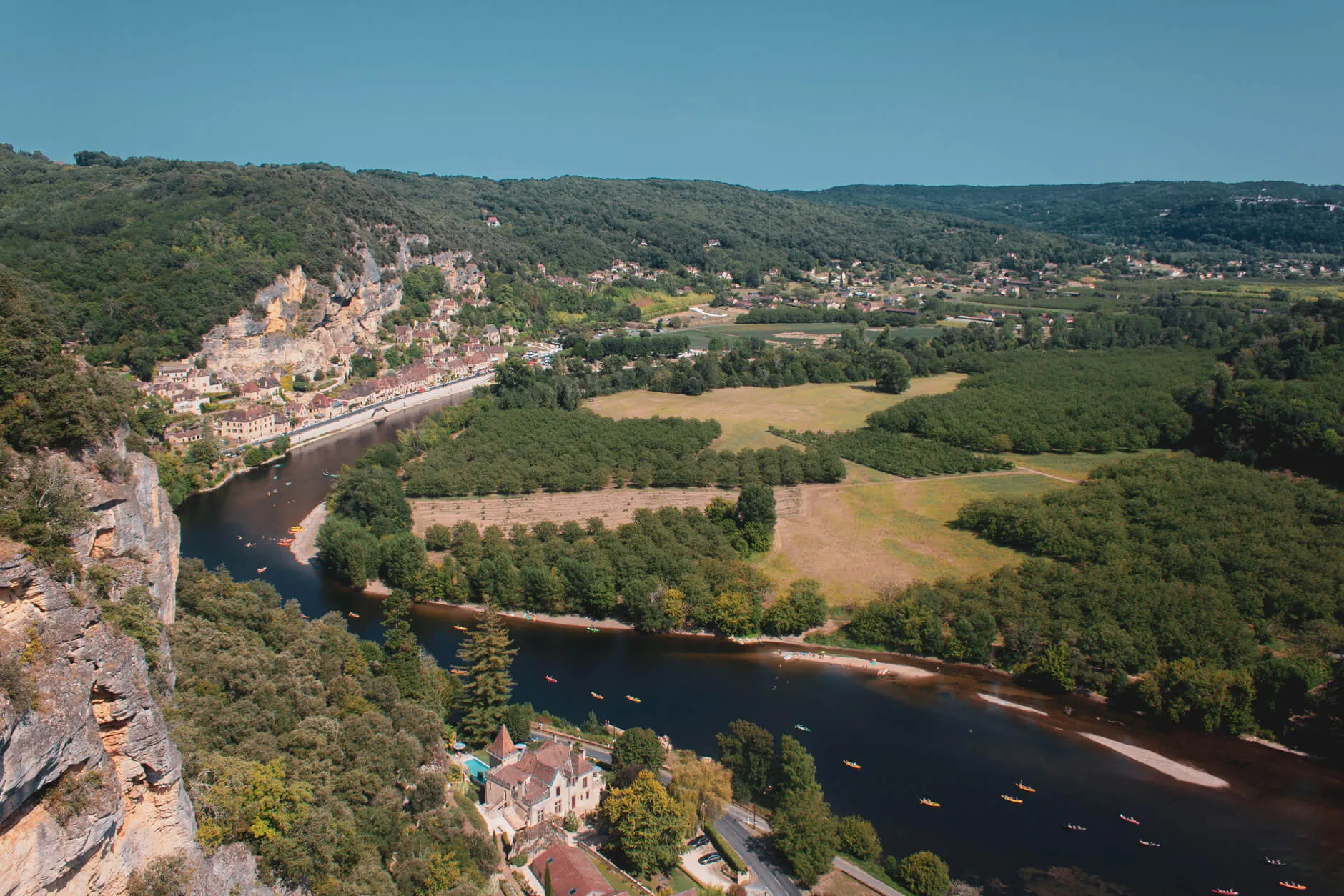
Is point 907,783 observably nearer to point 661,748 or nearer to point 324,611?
point 661,748

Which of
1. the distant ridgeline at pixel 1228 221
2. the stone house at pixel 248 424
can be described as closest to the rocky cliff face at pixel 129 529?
the stone house at pixel 248 424

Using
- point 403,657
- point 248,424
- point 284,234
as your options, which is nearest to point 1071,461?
point 403,657

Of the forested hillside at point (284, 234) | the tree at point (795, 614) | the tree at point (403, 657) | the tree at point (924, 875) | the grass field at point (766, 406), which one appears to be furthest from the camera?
the forested hillside at point (284, 234)

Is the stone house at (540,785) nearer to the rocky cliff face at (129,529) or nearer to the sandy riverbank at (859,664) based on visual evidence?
the rocky cliff face at (129,529)

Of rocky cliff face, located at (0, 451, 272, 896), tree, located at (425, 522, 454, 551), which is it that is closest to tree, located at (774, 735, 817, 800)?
rocky cliff face, located at (0, 451, 272, 896)

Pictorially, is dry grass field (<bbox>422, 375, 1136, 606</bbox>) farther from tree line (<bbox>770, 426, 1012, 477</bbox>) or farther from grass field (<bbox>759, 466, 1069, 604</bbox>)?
tree line (<bbox>770, 426, 1012, 477</bbox>)

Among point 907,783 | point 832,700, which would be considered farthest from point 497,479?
point 907,783
